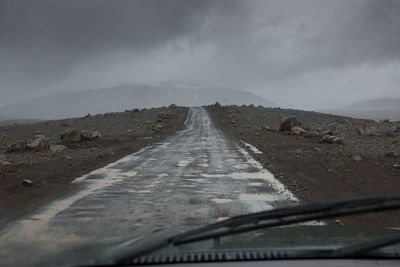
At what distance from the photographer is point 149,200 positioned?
23.4 feet

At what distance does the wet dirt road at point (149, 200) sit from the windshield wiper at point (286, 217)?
233 centimetres

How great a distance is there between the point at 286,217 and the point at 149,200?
15.7 feet

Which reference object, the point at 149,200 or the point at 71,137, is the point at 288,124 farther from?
the point at 149,200

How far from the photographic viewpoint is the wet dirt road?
5.17 m

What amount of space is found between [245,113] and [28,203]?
4033 cm


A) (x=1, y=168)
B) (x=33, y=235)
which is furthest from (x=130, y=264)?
(x=1, y=168)

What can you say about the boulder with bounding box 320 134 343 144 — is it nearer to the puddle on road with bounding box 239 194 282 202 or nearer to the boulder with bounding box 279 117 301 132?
the boulder with bounding box 279 117 301 132

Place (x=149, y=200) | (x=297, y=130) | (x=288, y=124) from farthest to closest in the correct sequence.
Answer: (x=288, y=124), (x=297, y=130), (x=149, y=200)

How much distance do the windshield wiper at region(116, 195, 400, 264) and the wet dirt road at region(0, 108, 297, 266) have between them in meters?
2.33

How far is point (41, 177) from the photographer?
1012 cm

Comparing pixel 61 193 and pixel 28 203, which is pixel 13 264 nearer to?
pixel 28 203

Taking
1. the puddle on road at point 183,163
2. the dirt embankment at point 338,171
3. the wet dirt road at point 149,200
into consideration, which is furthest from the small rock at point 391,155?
the puddle on road at point 183,163

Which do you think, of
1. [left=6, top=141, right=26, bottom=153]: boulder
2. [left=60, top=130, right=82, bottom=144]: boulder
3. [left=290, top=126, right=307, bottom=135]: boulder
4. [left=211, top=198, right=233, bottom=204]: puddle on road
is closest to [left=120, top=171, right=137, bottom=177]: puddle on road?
[left=211, top=198, right=233, bottom=204]: puddle on road

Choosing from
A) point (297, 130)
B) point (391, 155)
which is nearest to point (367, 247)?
point (391, 155)
